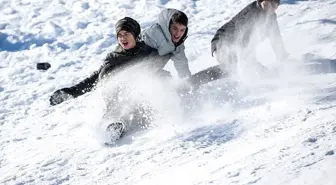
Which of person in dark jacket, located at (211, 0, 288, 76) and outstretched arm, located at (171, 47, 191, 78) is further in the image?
person in dark jacket, located at (211, 0, 288, 76)

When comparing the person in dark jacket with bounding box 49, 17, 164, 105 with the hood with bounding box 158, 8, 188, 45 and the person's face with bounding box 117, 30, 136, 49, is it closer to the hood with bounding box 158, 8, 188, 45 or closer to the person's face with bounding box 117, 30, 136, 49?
the person's face with bounding box 117, 30, 136, 49

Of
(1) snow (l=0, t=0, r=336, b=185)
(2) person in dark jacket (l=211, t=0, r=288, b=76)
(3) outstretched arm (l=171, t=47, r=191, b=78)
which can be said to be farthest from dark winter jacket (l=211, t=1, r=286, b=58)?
(3) outstretched arm (l=171, t=47, r=191, b=78)

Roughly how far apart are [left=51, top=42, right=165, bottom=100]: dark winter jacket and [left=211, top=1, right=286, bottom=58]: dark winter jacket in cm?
106

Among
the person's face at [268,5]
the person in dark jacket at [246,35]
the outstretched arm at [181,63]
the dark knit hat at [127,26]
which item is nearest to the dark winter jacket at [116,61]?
the dark knit hat at [127,26]

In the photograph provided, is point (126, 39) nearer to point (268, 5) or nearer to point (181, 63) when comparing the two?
point (181, 63)

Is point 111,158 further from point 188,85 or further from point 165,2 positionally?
point 165,2

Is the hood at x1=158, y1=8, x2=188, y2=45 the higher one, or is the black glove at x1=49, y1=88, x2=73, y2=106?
the hood at x1=158, y1=8, x2=188, y2=45

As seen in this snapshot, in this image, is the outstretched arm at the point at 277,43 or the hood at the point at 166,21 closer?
the hood at the point at 166,21

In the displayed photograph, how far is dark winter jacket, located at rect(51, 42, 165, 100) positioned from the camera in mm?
4223

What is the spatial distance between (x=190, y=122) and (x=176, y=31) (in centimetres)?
105

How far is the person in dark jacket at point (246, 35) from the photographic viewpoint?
496cm

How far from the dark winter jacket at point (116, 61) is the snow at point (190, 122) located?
0.31 meters

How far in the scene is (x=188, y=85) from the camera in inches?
188

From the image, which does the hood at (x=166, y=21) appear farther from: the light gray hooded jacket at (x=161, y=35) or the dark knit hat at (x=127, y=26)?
the dark knit hat at (x=127, y=26)
